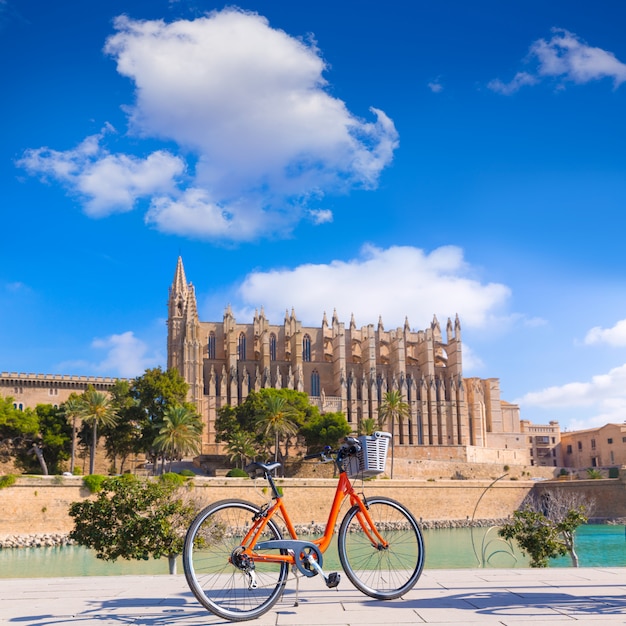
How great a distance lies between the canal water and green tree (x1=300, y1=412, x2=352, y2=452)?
54.4ft

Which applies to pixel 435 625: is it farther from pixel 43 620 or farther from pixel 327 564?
pixel 327 564

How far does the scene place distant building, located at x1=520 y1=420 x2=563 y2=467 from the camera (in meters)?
79.6

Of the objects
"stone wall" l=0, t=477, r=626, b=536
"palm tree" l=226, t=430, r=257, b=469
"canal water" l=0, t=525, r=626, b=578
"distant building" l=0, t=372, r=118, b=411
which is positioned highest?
"distant building" l=0, t=372, r=118, b=411

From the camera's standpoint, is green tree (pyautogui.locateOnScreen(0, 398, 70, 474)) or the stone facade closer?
green tree (pyautogui.locateOnScreen(0, 398, 70, 474))

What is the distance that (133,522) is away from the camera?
541 inches

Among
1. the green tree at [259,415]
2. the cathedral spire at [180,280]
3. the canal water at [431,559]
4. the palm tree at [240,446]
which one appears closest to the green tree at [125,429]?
the palm tree at [240,446]

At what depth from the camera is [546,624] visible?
500 centimetres

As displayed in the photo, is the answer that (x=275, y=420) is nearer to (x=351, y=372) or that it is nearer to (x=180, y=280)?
(x=351, y=372)

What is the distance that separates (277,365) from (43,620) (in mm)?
63341

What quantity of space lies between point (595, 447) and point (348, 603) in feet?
242

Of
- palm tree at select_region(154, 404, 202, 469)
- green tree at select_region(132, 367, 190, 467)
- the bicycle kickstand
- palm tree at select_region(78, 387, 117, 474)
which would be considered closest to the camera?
the bicycle kickstand

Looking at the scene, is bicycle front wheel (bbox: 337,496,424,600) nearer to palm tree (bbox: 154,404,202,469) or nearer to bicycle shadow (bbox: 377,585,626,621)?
bicycle shadow (bbox: 377,585,626,621)

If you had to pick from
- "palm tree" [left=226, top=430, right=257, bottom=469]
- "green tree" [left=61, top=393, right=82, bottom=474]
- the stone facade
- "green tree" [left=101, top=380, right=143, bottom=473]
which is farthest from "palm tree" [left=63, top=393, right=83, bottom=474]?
the stone facade

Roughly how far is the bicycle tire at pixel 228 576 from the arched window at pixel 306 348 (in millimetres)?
65477
